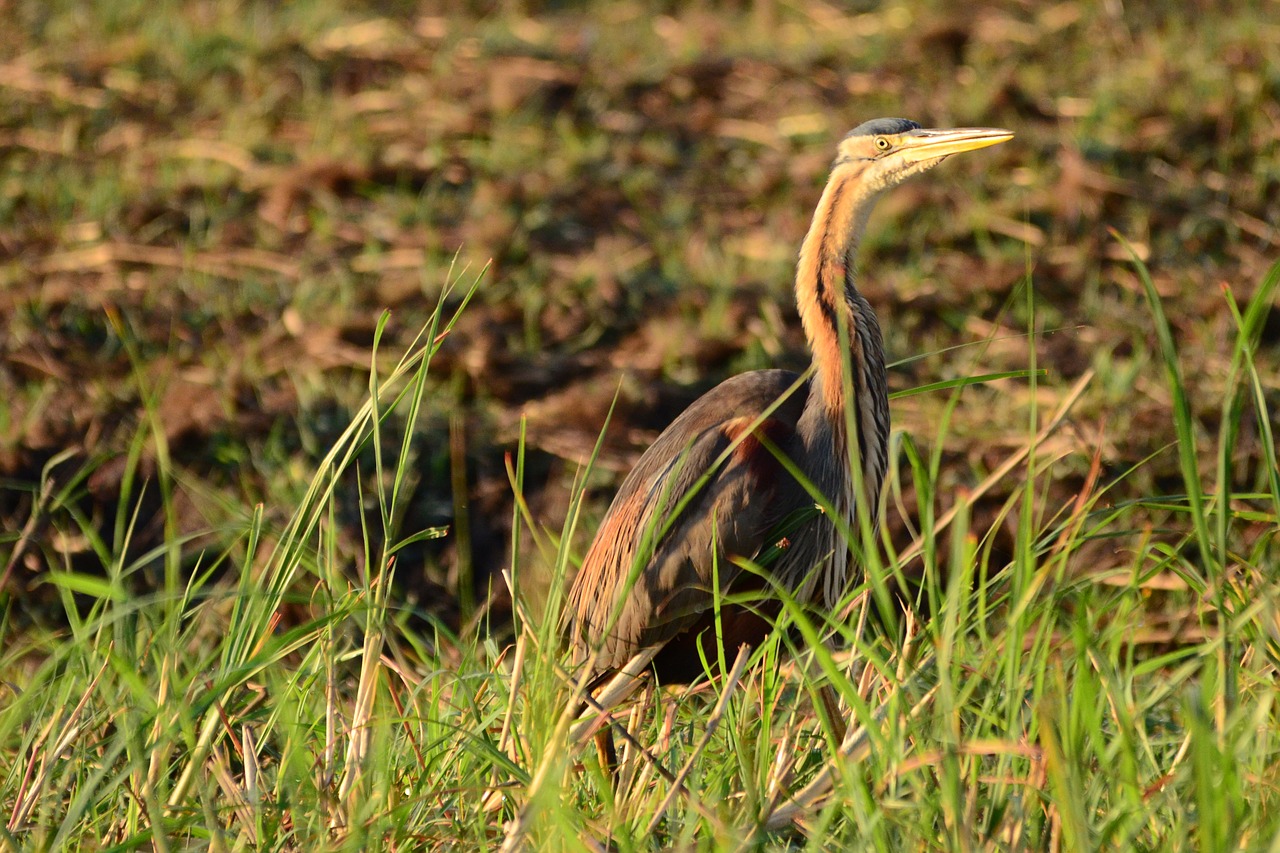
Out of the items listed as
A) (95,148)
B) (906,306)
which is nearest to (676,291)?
(906,306)

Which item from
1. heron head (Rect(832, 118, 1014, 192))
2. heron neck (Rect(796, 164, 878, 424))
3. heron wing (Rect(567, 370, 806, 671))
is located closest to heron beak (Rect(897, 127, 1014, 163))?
heron head (Rect(832, 118, 1014, 192))

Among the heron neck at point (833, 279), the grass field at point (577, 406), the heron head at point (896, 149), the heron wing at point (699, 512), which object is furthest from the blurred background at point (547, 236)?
the heron head at point (896, 149)

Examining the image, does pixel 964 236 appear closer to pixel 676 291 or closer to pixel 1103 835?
pixel 676 291

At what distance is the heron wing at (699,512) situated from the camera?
310 cm

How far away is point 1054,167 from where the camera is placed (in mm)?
5836

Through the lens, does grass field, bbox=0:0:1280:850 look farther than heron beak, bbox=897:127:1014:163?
No

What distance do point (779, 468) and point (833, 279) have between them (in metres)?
0.46

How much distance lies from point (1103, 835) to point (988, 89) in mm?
4952

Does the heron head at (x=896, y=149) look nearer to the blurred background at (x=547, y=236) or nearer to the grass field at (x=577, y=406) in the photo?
the grass field at (x=577, y=406)

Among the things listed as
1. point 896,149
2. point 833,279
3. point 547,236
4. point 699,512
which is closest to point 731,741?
point 699,512

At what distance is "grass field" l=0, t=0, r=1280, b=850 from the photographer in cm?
220

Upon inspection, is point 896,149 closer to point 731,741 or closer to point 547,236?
point 731,741

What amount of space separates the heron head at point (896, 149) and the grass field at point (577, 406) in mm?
704

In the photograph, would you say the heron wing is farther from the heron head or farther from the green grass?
the heron head
